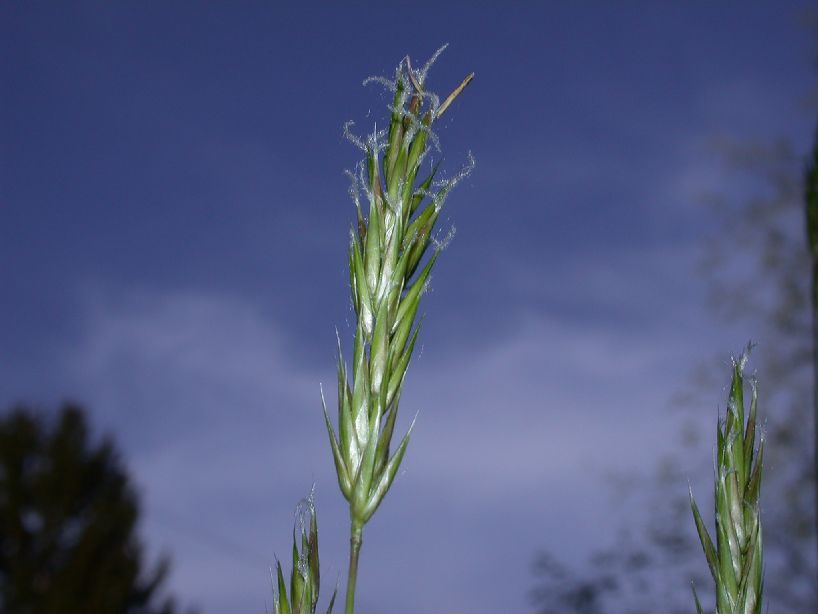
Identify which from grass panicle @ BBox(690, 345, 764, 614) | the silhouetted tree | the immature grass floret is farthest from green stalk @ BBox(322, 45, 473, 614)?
the silhouetted tree

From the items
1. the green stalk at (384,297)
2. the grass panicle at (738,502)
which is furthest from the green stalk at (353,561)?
the grass panicle at (738,502)

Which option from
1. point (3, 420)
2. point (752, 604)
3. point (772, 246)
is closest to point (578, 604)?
point (772, 246)

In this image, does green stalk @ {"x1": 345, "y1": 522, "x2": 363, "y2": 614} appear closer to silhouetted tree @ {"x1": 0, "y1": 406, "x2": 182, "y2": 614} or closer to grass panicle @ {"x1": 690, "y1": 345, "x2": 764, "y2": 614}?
grass panicle @ {"x1": 690, "y1": 345, "x2": 764, "y2": 614}

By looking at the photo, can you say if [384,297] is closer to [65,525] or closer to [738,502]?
[738,502]

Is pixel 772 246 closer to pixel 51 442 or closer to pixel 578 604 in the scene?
pixel 578 604

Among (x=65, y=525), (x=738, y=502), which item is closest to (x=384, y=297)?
(x=738, y=502)

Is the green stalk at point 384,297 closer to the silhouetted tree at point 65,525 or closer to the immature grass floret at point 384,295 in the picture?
the immature grass floret at point 384,295
